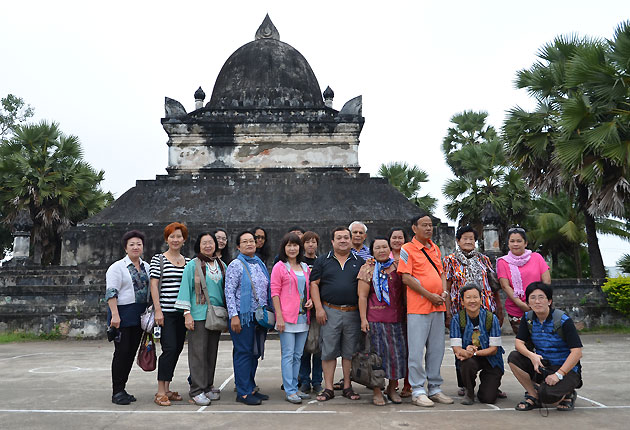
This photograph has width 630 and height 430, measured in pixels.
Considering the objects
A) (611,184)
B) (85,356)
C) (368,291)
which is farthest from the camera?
(611,184)

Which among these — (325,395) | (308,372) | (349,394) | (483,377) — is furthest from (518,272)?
(308,372)

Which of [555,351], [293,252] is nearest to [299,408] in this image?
[293,252]

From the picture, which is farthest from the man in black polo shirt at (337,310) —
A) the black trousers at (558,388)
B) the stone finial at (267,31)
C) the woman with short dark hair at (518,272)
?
the stone finial at (267,31)

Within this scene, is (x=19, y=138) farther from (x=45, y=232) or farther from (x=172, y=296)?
(x=172, y=296)

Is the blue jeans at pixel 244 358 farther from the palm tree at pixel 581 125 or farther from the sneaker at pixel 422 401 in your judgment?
the palm tree at pixel 581 125

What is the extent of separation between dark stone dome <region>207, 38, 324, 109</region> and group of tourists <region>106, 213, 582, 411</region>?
14.9 meters

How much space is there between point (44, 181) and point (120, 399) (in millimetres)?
17155

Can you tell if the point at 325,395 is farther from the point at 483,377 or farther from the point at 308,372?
the point at 483,377

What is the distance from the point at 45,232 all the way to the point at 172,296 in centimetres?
1813

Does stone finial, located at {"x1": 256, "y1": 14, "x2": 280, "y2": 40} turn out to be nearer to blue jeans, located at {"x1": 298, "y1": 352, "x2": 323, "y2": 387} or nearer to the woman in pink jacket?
the woman in pink jacket

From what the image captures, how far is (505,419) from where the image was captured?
463cm

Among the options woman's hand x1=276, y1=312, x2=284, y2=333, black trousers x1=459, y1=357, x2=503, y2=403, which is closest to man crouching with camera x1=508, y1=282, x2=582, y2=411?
black trousers x1=459, y1=357, x2=503, y2=403

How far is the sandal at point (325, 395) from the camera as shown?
5.37 meters

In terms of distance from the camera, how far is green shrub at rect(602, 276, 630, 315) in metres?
12.4
